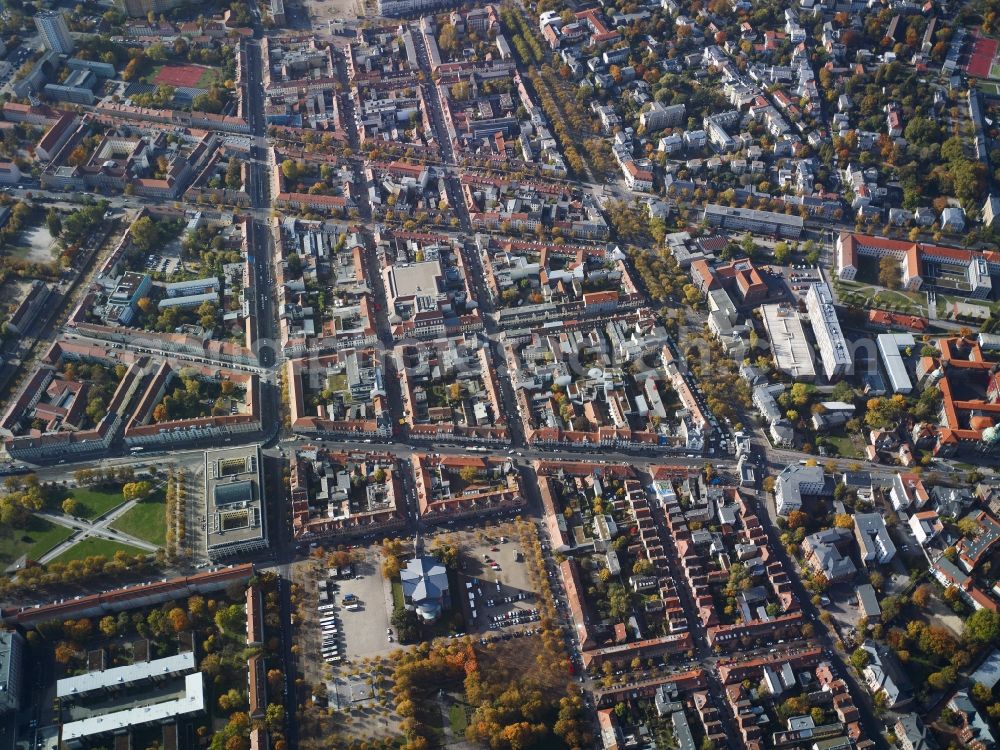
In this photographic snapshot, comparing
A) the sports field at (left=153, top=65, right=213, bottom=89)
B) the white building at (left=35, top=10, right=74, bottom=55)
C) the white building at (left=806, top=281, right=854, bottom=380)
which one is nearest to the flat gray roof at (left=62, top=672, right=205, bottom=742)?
the white building at (left=806, top=281, right=854, bottom=380)

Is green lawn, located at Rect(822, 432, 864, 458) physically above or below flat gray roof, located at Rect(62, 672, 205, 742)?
above

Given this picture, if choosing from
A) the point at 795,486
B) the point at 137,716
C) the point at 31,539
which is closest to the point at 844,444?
the point at 795,486

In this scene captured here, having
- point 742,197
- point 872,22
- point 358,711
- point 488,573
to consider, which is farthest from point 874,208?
point 358,711

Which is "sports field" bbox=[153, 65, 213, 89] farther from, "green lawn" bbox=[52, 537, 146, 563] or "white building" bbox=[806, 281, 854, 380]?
"white building" bbox=[806, 281, 854, 380]

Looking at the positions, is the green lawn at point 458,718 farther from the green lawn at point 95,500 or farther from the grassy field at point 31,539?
the grassy field at point 31,539

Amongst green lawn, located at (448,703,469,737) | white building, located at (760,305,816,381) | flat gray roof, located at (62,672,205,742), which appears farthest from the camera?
white building, located at (760,305,816,381)

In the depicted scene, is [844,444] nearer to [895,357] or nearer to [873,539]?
[873,539]

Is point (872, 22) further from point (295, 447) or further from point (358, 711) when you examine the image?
point (358, 711)
